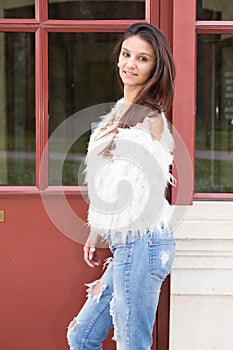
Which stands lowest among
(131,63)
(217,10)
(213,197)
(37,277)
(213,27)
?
(37,277)

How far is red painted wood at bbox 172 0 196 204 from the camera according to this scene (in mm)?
1858

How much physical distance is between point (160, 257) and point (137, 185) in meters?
0.20

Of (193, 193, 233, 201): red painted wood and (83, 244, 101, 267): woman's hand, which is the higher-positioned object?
(193, 193, 233, 201): red painted wood

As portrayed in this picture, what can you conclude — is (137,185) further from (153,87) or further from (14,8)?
(14,8)

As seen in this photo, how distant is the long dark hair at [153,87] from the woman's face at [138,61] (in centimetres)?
1

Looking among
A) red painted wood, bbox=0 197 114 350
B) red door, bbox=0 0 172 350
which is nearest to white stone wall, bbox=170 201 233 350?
red door, bbox=0 0 172 350

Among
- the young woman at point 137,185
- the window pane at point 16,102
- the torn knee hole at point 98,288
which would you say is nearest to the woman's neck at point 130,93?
the young woman at point 137,185

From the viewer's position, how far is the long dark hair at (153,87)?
1532 mm

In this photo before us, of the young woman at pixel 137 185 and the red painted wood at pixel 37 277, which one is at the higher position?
the young woman at pixel 137 185

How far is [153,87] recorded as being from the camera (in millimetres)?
1558

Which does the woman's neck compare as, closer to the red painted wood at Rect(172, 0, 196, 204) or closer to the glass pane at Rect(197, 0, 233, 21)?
the red painted wood at Rect(172, 0, 196, 204)

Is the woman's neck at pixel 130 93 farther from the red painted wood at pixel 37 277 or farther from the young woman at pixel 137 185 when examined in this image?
the red painted wood at pixel 37 277

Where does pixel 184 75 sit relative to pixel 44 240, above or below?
above

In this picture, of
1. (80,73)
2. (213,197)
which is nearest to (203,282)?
(213,197)
